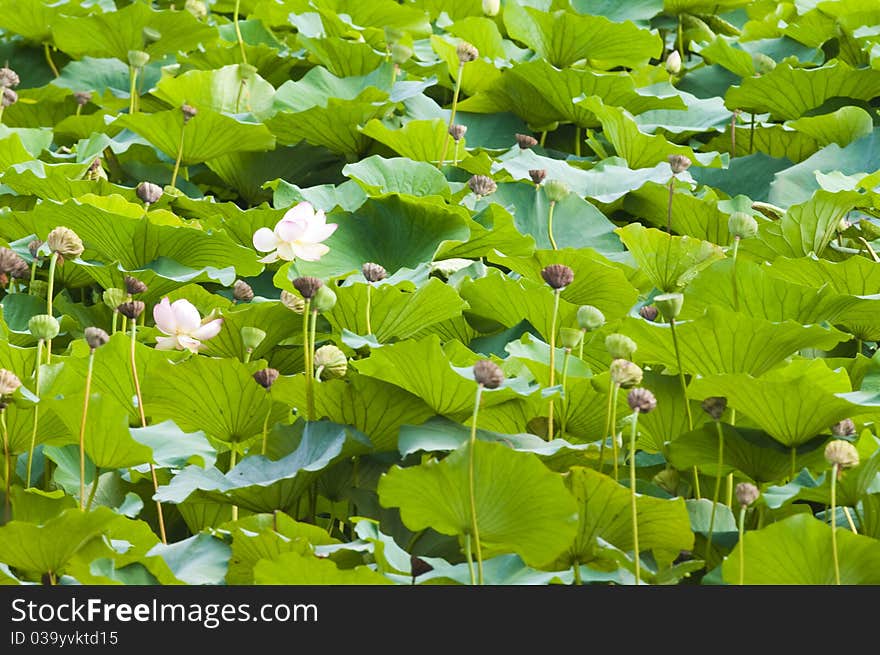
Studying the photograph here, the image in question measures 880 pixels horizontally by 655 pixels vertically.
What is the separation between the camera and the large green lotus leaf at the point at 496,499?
2.78 ft

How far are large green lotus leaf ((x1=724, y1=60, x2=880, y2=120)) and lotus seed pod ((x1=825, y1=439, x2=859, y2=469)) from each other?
103 cm

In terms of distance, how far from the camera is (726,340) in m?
1.04

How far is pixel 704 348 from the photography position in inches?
41.7

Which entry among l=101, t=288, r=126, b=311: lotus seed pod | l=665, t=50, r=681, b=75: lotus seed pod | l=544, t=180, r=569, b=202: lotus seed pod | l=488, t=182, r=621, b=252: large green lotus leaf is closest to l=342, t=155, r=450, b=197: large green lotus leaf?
l=488, t=182, r=621, b=252: large green lotus leaf

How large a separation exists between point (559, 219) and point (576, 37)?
59cm

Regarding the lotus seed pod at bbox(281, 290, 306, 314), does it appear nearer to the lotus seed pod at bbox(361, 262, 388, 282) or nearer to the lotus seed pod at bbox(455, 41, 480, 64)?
the lotus seed pod at bbox(361, 262, 388, 282)

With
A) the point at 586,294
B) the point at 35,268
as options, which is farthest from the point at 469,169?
the point at 35,268

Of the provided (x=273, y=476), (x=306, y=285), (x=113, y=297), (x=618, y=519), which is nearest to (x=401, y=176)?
(x=113, y=297)

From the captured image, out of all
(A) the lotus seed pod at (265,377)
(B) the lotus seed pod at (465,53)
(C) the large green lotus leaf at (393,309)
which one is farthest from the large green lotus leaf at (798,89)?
(A) the lotus seed pod at (265,377)

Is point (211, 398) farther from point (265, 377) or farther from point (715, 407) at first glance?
point (715, 407)

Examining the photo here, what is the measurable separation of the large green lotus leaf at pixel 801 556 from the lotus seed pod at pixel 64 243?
2.30 feet

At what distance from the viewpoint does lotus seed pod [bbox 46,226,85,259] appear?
1178mm

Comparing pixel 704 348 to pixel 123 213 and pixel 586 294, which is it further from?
pixel 123 213
